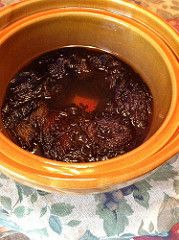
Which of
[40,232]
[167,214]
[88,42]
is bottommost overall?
[40,232]

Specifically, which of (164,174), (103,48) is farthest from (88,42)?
(164,174)

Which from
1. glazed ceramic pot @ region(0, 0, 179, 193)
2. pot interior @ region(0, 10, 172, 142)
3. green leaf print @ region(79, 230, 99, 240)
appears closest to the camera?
glazed ceramic pot @ region(0, 0, 179, 193)

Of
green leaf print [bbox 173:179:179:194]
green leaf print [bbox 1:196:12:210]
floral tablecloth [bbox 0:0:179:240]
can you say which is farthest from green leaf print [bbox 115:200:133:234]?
green leaf print [bbox 1:196:12:210]

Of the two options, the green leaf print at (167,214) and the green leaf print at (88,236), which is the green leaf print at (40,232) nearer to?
the green leaf print at (88,236)

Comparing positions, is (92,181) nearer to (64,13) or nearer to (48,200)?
(48,200)

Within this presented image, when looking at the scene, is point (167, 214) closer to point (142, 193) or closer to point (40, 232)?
point (142, 193)

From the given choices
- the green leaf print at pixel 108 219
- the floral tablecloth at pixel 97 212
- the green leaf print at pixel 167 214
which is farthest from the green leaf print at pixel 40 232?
the green leaf print at pixel 167 214

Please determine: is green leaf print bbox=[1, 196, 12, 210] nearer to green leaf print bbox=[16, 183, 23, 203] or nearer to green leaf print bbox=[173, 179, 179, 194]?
green leaf print bbox=[16, 183, 23, 203]
